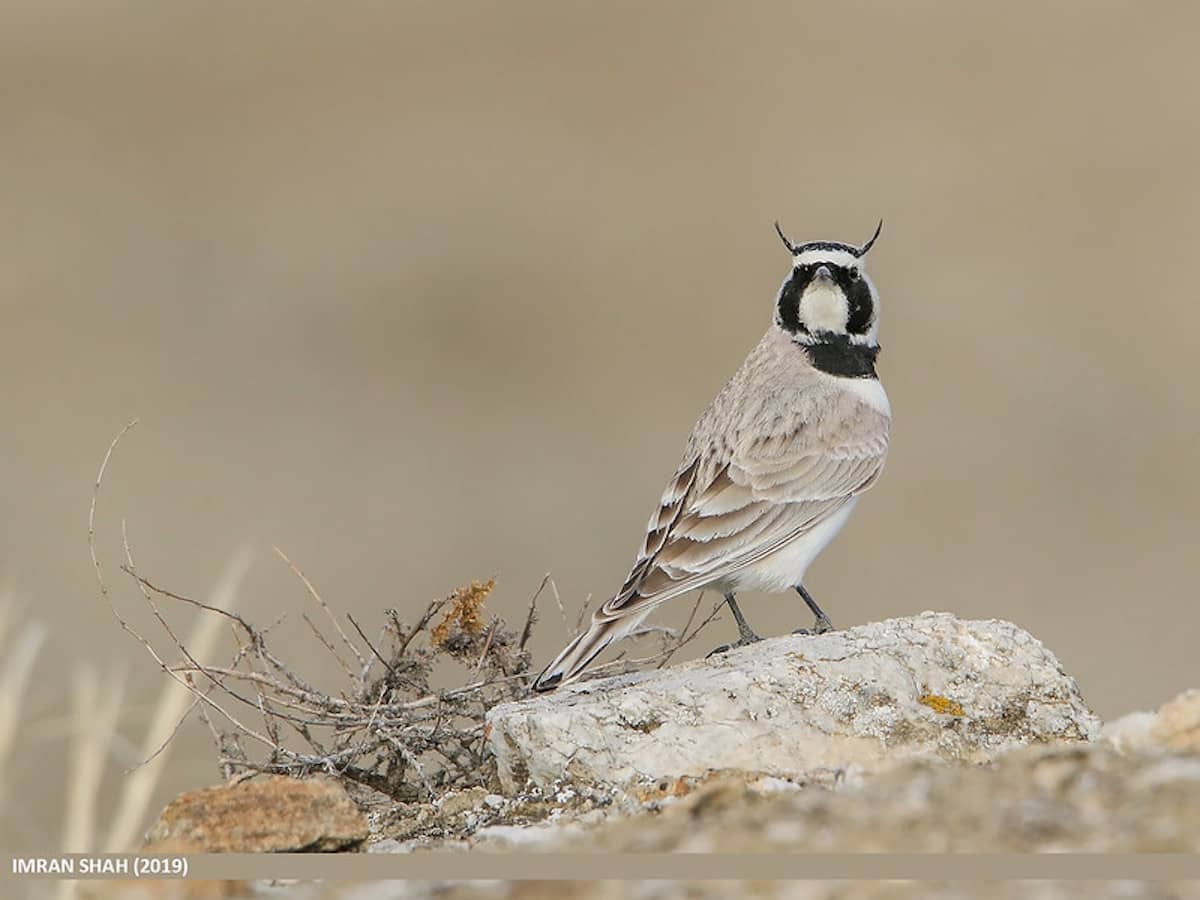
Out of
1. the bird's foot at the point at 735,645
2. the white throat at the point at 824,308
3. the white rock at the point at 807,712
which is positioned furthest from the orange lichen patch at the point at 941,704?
the white throat at the point at 824,308

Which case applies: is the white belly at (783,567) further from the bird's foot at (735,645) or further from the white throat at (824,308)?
the white throat at (824,308)

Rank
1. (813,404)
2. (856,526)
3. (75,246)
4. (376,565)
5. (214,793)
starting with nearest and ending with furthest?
1. (214,793)
2. (813,404)
3. (376,565)
4. (856,526)
5. (75,246)

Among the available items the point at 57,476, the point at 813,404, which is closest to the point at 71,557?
the point at 57,476

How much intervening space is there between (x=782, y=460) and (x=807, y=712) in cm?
179

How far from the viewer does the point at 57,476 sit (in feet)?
61.1

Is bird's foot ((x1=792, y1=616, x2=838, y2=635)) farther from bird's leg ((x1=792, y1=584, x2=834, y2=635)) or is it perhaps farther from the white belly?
the white belly

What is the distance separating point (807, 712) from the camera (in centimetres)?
603

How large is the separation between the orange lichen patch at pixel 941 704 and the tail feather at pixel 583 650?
106 centimetres

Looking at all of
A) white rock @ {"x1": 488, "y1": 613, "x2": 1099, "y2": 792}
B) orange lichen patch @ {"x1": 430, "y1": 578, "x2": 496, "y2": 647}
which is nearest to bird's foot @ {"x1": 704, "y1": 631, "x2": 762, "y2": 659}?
white rock @ {"x1": 488, "y1": 613, "x2": 1099, "y2": 792}

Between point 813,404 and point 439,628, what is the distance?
78.5 inches

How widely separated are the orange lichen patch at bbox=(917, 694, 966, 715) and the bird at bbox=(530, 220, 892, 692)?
2.67ft

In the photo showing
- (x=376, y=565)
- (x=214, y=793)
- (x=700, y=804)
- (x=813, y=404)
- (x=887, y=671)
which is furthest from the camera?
(x=376, y=565)

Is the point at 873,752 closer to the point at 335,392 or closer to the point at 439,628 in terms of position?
the point at 439,628

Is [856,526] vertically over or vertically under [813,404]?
over
